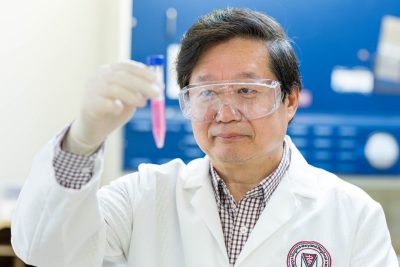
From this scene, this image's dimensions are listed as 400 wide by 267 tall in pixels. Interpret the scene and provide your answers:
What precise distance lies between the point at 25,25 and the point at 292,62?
1604mm

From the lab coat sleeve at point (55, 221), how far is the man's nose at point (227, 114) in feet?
1.21

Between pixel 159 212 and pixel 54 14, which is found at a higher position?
pixel 54 14

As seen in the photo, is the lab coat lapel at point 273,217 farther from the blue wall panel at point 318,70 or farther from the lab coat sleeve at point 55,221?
the blue wall panel at point 318,70

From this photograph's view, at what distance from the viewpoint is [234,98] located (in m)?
1.50

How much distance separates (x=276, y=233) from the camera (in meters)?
1.55

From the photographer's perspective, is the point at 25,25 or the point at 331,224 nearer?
the point at 331,224

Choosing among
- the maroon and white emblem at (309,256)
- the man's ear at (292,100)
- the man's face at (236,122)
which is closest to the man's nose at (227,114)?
the man's face at (236,122)

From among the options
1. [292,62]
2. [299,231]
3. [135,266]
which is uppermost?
[292,62]

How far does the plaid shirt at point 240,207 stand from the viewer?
1.57 m

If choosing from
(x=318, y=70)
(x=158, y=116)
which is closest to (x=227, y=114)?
(x=158, y=116)

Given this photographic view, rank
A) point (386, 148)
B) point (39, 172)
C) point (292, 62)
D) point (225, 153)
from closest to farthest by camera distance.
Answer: point (39, 172) → point (225, 153) → point (292, 62) → point (386, 148)

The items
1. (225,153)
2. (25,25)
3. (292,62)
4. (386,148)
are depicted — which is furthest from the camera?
(386,148)

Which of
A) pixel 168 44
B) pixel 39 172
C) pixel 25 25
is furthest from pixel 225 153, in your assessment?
pixel 25 25

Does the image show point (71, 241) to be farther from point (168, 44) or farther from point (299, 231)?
point (168, 44)
